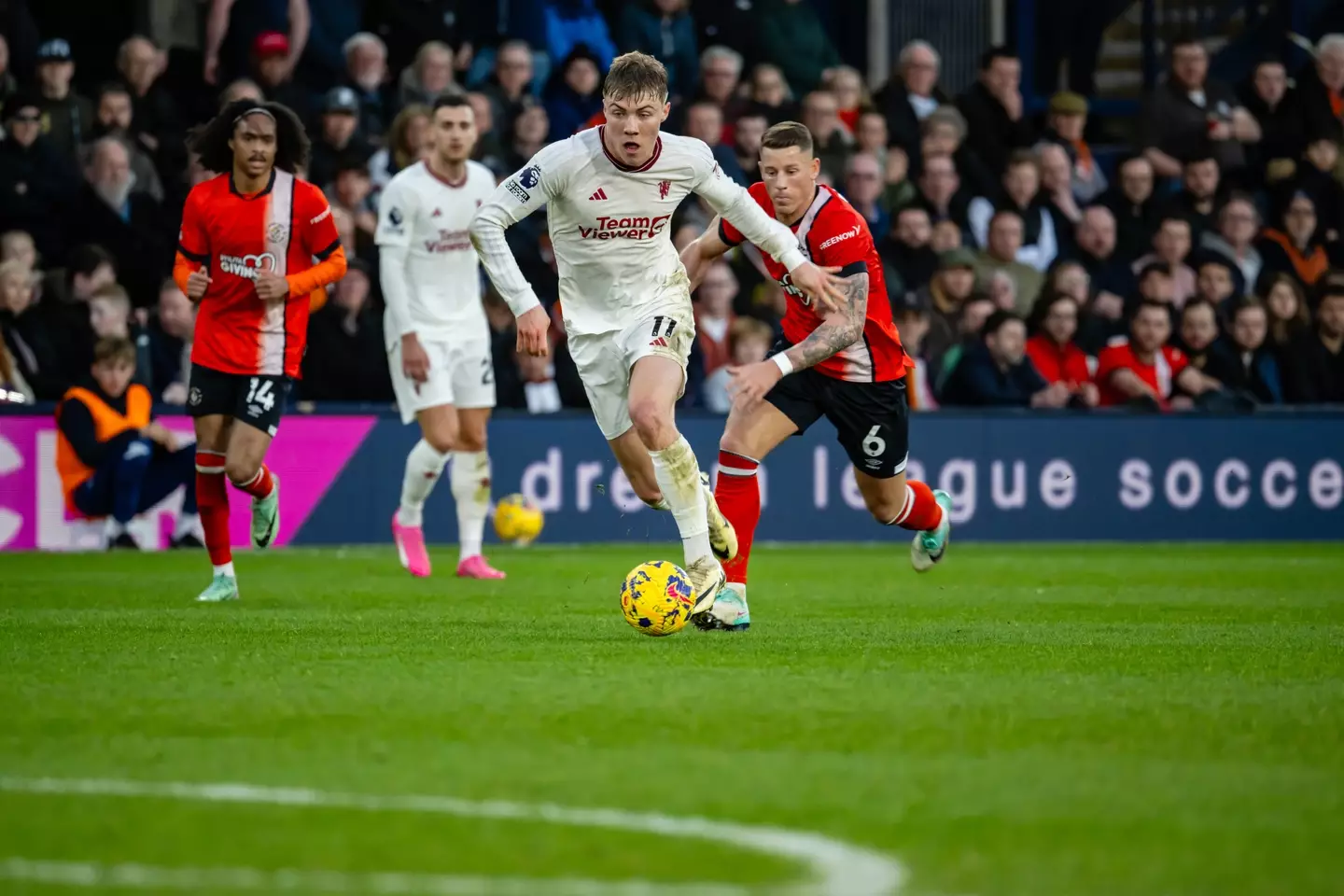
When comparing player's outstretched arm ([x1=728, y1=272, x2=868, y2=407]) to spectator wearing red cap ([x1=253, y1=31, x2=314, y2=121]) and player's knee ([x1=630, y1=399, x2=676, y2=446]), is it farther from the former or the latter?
spectator wearing red cap ([x1=253, y1=31, x2=314, y2=121])

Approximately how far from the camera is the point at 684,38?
1908 cm

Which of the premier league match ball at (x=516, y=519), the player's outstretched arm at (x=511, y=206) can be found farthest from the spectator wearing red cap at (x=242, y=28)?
the player's outstretched arm at (x=511, y=206)

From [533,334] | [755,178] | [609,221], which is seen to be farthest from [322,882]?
[755,178]

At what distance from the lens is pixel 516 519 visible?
15.8 metres

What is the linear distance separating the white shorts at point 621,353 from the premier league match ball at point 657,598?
832 mm

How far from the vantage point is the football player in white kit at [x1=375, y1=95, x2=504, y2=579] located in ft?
40.4

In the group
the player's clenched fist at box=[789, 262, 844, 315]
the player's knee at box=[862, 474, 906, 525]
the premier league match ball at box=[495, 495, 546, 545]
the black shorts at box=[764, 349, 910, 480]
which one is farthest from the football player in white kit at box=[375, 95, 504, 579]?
the player's clenched fist at box=[789, 262, 844, 315]

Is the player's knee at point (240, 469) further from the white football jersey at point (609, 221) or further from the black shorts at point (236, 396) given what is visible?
the white football jersey at point (609, 221)

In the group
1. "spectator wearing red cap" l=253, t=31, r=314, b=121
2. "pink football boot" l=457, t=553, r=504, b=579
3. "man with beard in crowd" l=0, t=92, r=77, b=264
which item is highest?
"spectator wearing red cap" l=253, t=31, r=314, b=121

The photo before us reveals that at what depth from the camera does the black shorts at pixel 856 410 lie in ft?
30.4

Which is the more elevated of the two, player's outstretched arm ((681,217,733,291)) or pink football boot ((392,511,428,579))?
player's outstretched arm ((681,217,733,291))

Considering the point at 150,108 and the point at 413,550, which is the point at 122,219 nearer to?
the point at 150,108

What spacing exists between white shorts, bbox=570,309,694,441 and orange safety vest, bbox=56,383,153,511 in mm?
6356

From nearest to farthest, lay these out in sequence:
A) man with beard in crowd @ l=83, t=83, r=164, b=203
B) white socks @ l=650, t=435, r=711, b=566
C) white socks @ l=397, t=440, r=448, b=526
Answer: white socks @ l=650, t=435, r=711, b=566, white socks @ l=397, t=440, r=448, b=526, man with beard in crowd @ l=83, t=83, r=164, b=203
